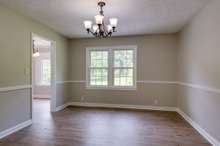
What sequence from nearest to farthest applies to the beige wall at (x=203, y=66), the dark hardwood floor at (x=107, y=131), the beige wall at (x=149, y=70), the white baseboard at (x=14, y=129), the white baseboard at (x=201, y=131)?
the beige wall at (x=203, y=66) < the white baseboard at (x=201, y=131) < the dark hardwood floor at (x=107, y=131) < the white baseboard at (x=14, y=129) < the beige wall at (x=149, y=70)

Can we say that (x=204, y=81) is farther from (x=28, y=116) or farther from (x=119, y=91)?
(x=28, y=116)

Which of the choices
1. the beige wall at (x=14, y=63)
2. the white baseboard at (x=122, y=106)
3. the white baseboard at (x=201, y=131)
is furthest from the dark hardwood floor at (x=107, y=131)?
the white baseboard at (x=122, y=106)

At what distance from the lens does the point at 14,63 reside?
11.0 feet

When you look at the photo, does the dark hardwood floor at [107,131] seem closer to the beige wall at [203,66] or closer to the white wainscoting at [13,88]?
the beige wall at [203,66]

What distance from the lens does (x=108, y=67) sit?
5.75m

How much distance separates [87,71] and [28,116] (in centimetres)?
259

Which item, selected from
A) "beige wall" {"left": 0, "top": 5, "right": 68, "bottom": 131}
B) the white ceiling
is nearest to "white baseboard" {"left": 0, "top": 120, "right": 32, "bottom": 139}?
"beige wall" {"left": 0, "top": 5, "right": 68, "bottom": 131}

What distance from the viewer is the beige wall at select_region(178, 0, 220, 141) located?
2.66 metres

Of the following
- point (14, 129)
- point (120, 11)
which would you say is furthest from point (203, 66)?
point (14, 129)

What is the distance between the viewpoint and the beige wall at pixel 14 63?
10.2 ft

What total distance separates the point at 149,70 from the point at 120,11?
2.60 metres

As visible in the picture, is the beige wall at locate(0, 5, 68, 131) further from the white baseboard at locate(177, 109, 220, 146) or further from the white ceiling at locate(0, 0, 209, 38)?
the white baseboard at locate(177, 109, 220, 146)

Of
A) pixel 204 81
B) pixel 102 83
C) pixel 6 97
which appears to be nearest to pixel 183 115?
pixel 204 81

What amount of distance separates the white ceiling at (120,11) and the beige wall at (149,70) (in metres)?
0.89
